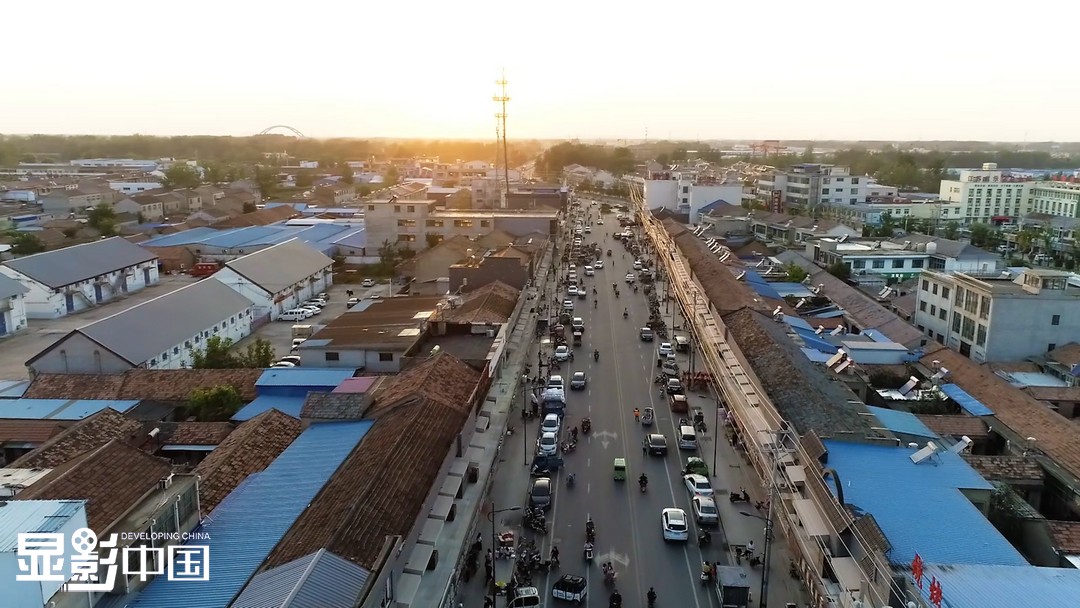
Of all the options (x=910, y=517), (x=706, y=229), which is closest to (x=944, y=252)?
(x=706, y=229)

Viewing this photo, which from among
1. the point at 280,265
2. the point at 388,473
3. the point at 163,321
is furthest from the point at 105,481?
the point at 280,265

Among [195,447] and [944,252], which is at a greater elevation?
[944,252]

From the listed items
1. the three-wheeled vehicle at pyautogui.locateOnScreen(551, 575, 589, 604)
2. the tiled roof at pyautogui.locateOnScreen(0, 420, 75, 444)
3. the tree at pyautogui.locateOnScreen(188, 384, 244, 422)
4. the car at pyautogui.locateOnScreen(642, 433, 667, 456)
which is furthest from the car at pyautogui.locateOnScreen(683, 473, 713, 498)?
the tiled roof at pyautogui.locateOnScreen(0, 420, 75, 444)

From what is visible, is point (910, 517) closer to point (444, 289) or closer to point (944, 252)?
point (444, 289)

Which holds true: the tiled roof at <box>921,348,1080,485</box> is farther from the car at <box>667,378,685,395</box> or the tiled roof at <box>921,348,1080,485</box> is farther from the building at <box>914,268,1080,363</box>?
the car at <box>667,378,685,395</box>

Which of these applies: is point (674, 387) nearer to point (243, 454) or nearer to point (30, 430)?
point (243, 454)
